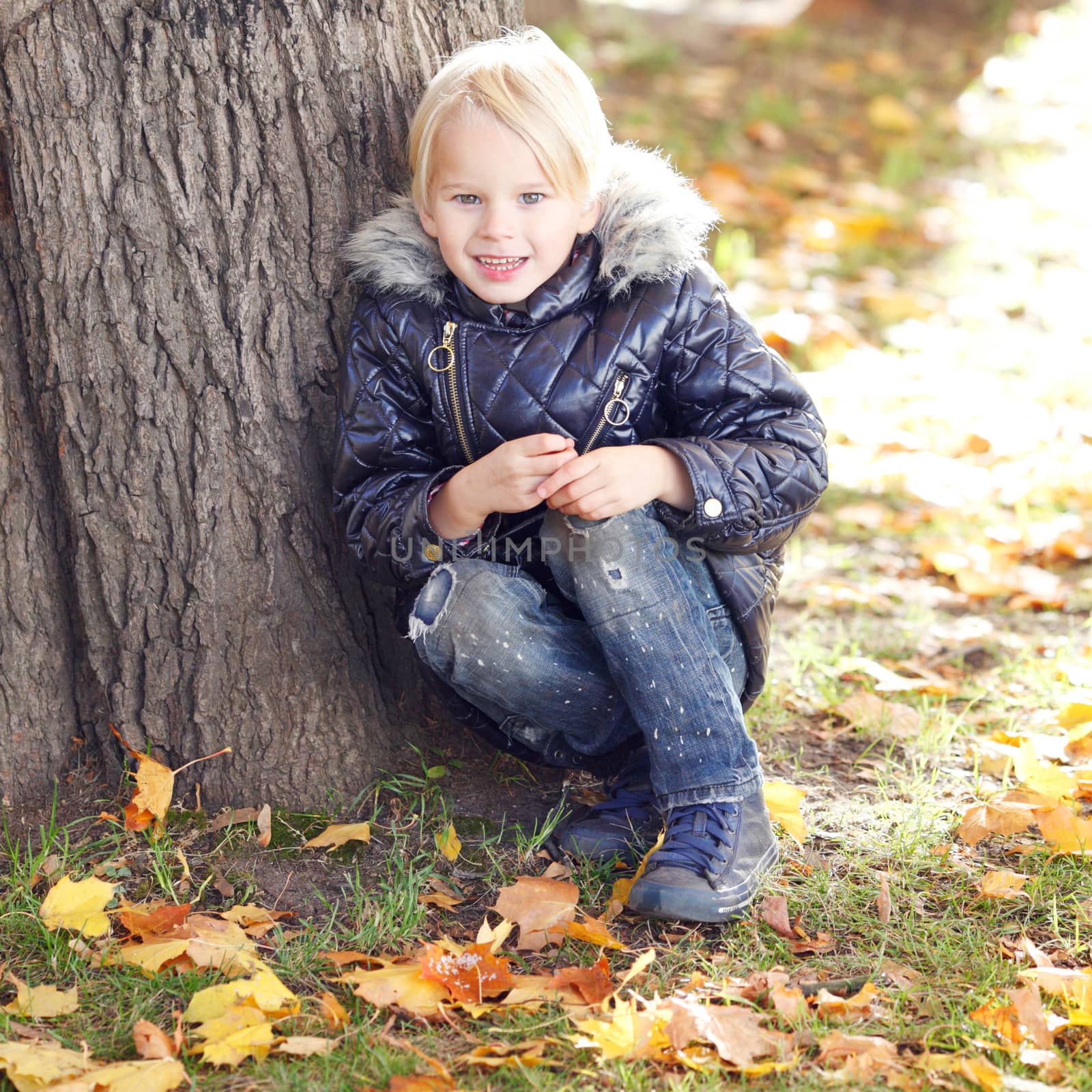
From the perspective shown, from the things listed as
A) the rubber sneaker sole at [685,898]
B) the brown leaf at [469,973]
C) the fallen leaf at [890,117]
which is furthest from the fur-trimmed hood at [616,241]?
the fallen leaf at [890,117]

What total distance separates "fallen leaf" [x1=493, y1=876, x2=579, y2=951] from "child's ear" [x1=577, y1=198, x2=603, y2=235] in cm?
110

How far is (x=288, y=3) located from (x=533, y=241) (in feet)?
1.86

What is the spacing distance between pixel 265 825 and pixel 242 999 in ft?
1.63

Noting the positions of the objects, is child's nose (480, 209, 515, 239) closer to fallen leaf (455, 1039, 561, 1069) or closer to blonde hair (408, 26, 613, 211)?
blonde hair (408, 26, 613, 211)

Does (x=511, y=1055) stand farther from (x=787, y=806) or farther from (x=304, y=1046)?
(x=787, y=806)

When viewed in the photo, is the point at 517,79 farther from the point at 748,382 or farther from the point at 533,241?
the point at 748,382

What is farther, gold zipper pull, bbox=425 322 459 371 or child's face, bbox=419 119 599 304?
gold zipper pull, bbox=425 322 459 371

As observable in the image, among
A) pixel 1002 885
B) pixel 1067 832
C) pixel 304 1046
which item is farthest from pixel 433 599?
pixel 1067 832

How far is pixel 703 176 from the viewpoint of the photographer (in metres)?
5.63

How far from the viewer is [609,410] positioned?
2.08 m

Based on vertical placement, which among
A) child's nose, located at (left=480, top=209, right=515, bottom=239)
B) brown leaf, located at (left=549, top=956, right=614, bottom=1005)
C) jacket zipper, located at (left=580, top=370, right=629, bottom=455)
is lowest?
brown leaf, located at (left=549, top=956, right=614, bottom=1005)

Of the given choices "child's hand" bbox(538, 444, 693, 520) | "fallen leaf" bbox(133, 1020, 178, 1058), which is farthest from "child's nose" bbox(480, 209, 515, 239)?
"fallen leaf" bbox(133, 1020, 178, 1058)

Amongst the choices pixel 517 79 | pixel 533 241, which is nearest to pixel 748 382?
pixel 533 241

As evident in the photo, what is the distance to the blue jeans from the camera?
202cm
